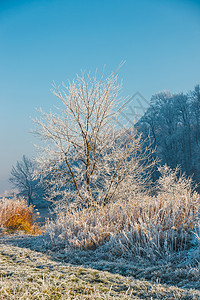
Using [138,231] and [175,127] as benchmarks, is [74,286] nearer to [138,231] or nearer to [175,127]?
[138,231]

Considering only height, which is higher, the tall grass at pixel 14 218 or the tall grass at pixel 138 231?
the tall grass at pixel 14 218

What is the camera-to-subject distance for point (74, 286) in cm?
176

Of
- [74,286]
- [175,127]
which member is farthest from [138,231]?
[175,127]

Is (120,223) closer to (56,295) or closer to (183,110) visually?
(56,295)

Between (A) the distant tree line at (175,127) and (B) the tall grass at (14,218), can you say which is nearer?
(B) the tall grass at (14,218)

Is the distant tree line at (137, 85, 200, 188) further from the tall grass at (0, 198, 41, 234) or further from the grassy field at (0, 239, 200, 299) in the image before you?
the grassy field at (0, 239, 200, 299)

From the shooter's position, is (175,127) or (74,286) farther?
(175,127)

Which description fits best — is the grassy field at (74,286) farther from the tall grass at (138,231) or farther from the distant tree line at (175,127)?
the distant tree line at (175,127)

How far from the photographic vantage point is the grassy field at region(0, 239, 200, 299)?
60.4 inches

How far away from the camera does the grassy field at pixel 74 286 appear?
5.04ft

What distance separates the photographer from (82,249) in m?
3.45

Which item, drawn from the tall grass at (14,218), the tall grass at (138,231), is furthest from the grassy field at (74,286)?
the tall grass at (14,218)

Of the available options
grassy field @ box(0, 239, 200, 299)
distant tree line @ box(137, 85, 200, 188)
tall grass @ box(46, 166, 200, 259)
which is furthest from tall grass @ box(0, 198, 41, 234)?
distant tree line @ box(137, 85, 200, 188)

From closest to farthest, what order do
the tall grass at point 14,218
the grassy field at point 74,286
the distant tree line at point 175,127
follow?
the grassy field at point 74,286 → the tall grass at point 14,218 → the distant tree line at point 175,127
